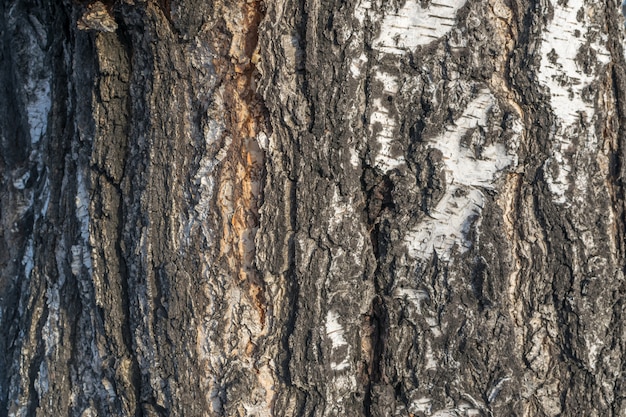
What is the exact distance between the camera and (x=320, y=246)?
148 cm

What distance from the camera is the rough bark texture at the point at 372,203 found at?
1435 millimetres

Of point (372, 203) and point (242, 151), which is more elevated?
point (242, 151)

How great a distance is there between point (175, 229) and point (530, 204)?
2.99ft

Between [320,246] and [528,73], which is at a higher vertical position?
[528,73]

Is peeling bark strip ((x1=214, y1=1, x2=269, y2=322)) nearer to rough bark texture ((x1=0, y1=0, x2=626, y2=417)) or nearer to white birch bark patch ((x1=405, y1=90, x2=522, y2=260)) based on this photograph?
rough bark texture ((x1=0, y1=0, x2=626, y2=417))

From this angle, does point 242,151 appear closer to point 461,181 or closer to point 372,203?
point 372,203

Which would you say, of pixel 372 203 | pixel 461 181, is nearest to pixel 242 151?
pixel 372 203

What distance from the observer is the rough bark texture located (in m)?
1.43

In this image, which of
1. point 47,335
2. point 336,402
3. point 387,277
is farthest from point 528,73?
point 47,335

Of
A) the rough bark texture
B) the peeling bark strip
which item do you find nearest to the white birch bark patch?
the rough bark texture

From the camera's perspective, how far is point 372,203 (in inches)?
59.4

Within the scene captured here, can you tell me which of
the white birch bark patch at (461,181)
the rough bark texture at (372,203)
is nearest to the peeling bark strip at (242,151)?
the rough bark texture at (372,203)

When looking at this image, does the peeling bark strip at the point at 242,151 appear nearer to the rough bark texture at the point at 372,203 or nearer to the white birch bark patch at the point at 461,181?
the rough bark texture at the point at 372,203

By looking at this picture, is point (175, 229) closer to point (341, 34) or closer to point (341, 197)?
point (341, 197)
